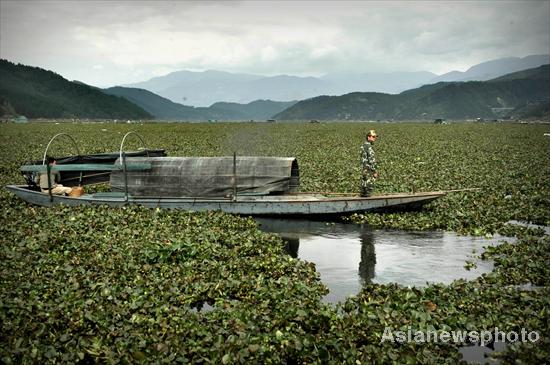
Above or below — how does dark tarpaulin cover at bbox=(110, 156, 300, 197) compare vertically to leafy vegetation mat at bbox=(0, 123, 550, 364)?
above

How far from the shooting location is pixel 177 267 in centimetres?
1198

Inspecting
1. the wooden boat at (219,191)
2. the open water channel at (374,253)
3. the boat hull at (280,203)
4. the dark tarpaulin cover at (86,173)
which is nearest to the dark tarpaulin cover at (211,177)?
the wooden boat at (219,191)

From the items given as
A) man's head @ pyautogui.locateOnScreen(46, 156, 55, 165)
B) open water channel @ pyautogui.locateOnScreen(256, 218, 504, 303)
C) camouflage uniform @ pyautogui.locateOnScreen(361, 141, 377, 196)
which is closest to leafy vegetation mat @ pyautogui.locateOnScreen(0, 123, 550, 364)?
open water channel @ pyautogui.locateOnScreen(256, 218, 504, 303)

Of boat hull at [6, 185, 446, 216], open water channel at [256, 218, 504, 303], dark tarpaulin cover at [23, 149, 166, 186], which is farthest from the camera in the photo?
dark tarpaulin cover at [23, 149, 166, 186]

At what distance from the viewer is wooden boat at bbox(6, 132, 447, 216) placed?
1781 centimetres

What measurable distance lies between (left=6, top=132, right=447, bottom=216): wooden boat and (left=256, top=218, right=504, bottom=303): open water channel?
2.81 feet

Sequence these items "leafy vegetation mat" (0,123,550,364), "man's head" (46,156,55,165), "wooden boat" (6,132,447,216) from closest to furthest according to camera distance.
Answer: "leafy vegetation mat" (0,123,550,364) < "wooden boat" (6,132,447,216) < "man's head" (46,156,55,165)

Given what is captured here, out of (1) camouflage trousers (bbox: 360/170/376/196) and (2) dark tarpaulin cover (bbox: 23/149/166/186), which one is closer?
(1) camouflage trousers (bbox: 360/170/376/196)

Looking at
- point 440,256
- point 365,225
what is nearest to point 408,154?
point 365,225

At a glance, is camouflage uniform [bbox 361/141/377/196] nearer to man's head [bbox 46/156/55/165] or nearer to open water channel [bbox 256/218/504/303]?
open water channel [bbox 256/218/504/303]

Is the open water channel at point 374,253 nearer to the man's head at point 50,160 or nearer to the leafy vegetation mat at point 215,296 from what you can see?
the leafy vegetation mat at point 215,296

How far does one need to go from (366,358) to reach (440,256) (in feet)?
23.5

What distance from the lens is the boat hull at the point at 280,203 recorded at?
17.7m

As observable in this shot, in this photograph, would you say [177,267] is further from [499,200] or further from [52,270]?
[499,200]
